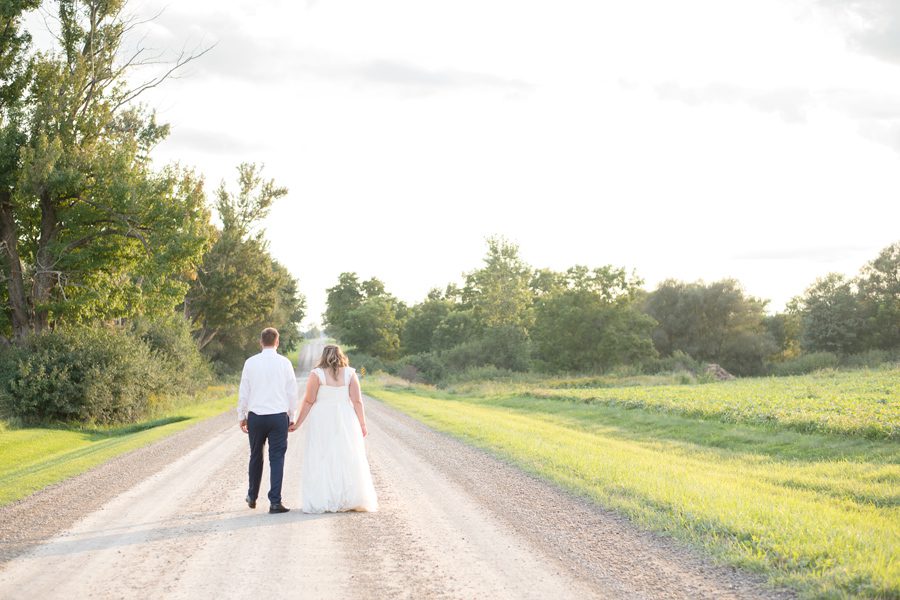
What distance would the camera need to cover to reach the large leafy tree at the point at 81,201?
83.6 ft

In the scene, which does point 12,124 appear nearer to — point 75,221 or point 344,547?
point 75,221

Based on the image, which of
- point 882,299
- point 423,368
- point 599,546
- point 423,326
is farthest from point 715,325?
point 599,546

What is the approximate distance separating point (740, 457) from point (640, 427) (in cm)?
718

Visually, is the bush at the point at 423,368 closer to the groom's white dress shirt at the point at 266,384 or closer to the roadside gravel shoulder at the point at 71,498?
the roadside gravel shoulder at the point at 71,498

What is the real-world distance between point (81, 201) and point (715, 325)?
6891cm

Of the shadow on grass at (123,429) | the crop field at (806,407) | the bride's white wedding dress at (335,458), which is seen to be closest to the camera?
the bride's white wedding dress at (335,458)

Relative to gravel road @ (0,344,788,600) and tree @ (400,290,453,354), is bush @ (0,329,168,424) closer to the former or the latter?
gravel road @ (0,344,788,600)

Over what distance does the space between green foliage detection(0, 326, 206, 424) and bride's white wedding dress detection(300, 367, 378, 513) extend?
18904 mm

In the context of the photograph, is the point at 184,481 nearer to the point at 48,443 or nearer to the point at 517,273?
the point at 48,443

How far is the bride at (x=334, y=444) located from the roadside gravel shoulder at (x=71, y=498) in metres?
2.90

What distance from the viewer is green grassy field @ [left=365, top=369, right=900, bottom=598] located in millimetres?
6457

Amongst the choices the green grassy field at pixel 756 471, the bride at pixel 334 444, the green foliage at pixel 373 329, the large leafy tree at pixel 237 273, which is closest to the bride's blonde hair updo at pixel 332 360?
the bride at pixel 334 444

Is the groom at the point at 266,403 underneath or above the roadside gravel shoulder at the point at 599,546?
above

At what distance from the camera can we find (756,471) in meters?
13.4
